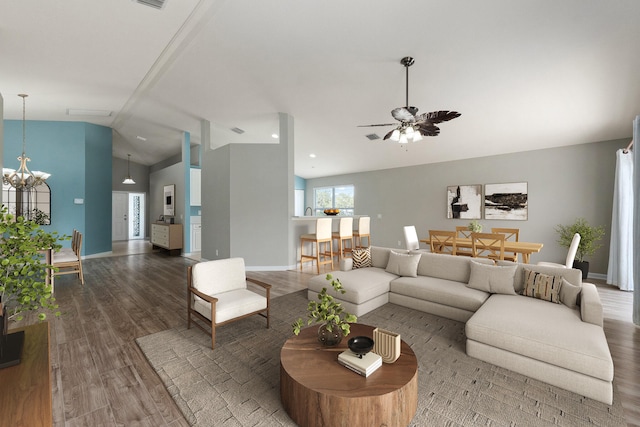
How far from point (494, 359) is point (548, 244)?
4.99 meters

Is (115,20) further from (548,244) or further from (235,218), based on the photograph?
(548,244)

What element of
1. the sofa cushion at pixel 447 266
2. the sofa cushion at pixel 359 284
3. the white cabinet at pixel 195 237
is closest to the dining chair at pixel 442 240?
the sofa cushion at pixel 447 266

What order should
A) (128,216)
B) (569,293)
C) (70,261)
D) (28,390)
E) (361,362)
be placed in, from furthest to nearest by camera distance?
(128,216)
(70,261)
(569,293)
(361,362)
(28,390)

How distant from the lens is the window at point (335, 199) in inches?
→ 389

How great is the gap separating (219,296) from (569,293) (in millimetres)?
3513

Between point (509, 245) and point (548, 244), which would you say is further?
point (548, 244)

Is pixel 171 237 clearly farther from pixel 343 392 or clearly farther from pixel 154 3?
pixel 343 392

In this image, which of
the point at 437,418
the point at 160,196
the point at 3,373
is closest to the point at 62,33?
the point at 3,373

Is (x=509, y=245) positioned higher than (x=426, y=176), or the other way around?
(x=426, y=176)

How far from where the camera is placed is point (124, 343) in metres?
2.69

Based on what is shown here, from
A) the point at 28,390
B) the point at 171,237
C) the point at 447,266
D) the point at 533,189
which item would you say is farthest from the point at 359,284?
the point at 171,237

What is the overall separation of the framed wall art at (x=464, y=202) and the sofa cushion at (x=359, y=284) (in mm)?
4112

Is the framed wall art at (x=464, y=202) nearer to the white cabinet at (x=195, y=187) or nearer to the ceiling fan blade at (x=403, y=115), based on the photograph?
the ceiling fan blade at (x=403, y=115)

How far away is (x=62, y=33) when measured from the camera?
3.31 m
